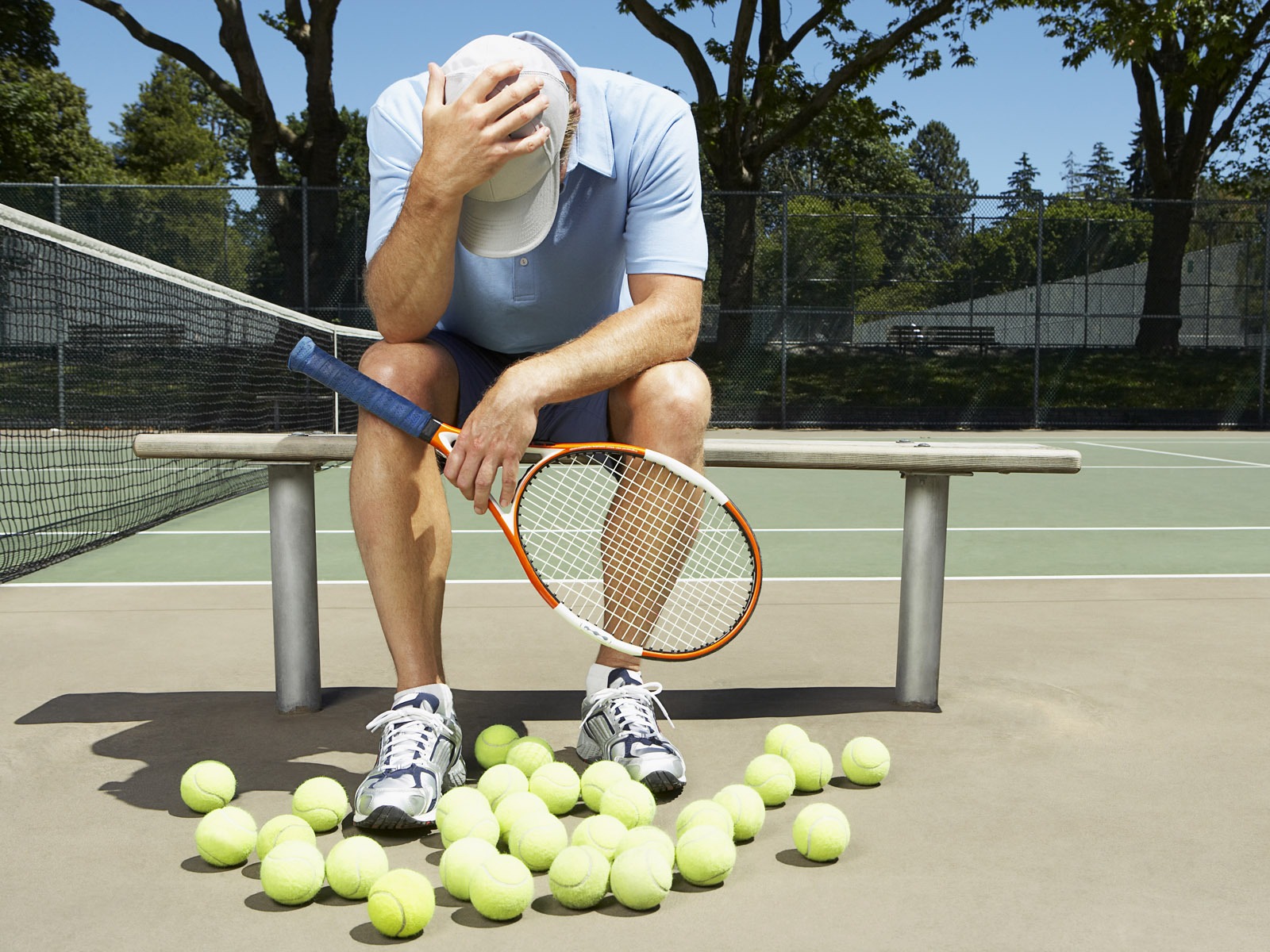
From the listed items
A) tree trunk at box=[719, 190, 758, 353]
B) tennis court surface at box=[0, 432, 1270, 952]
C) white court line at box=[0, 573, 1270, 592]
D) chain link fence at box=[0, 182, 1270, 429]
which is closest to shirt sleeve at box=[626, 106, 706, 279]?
tennis court surface at box=[0, 432, 1270, 952]

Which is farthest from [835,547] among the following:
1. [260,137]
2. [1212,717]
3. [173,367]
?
[260,137]

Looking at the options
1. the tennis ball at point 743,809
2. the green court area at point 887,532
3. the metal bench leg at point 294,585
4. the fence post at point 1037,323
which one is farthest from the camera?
the fence post at point 1037,323

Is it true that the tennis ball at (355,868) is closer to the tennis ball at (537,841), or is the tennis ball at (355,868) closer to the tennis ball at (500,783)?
the tennis ball at (537,841)

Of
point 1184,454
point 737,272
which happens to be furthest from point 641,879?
point 737,272

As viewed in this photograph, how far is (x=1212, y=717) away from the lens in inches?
109

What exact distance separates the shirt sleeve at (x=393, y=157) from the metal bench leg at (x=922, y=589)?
1313 millimetres

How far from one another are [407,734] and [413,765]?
75mm

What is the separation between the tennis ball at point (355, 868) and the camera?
1.80m

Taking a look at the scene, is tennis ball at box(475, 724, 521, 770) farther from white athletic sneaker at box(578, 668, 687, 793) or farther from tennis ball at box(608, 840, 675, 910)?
tennis ball at box(608, 840, 675, 910)

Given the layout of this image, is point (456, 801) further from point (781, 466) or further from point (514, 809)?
point (781, 466)

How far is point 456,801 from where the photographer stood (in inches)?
78.7

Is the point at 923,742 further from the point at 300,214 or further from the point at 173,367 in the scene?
the point at 300,214

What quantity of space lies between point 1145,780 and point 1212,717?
0.53 m

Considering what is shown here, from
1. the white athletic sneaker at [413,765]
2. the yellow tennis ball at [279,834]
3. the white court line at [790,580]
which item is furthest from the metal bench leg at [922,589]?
the white court line at [790,580]
